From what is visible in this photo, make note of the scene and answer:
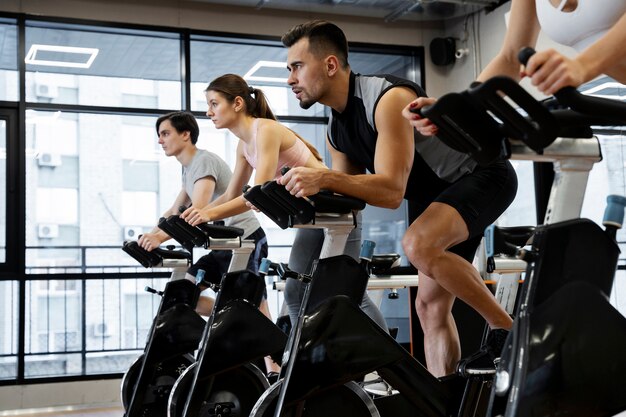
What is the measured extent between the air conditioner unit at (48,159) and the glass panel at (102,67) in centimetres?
42

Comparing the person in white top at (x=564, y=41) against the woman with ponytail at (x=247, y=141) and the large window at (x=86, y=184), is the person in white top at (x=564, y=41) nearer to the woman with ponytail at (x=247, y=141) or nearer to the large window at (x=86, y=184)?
the woman with ponytail at (x=247, y=141)

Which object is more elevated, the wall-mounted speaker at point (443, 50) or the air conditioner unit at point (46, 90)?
the wall-mounted speaker at point (443, 50)

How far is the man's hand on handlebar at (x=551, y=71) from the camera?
122cm

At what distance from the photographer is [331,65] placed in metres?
2.49

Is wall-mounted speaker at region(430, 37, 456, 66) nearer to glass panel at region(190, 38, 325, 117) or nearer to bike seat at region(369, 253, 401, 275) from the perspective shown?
glass panel at region(190, 38, 325, 117)

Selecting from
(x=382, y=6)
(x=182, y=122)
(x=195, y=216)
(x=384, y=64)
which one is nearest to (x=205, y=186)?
(x=182, y=122)

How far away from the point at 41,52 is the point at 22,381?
8.30 ft

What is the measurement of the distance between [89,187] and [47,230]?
457 mm

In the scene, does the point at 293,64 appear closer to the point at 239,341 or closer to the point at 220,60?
the point at 239,341

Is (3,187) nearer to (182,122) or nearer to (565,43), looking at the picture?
(182,122)

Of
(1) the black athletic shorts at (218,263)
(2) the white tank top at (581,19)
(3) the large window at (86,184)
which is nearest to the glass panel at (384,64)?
(3) the large window at (86,184)

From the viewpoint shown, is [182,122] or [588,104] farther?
[182,122]

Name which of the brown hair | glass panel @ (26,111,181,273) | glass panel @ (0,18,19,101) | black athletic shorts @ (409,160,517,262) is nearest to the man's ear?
black athletic shorts @ (409,160,517,262)

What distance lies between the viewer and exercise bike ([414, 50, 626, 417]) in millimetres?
1299
